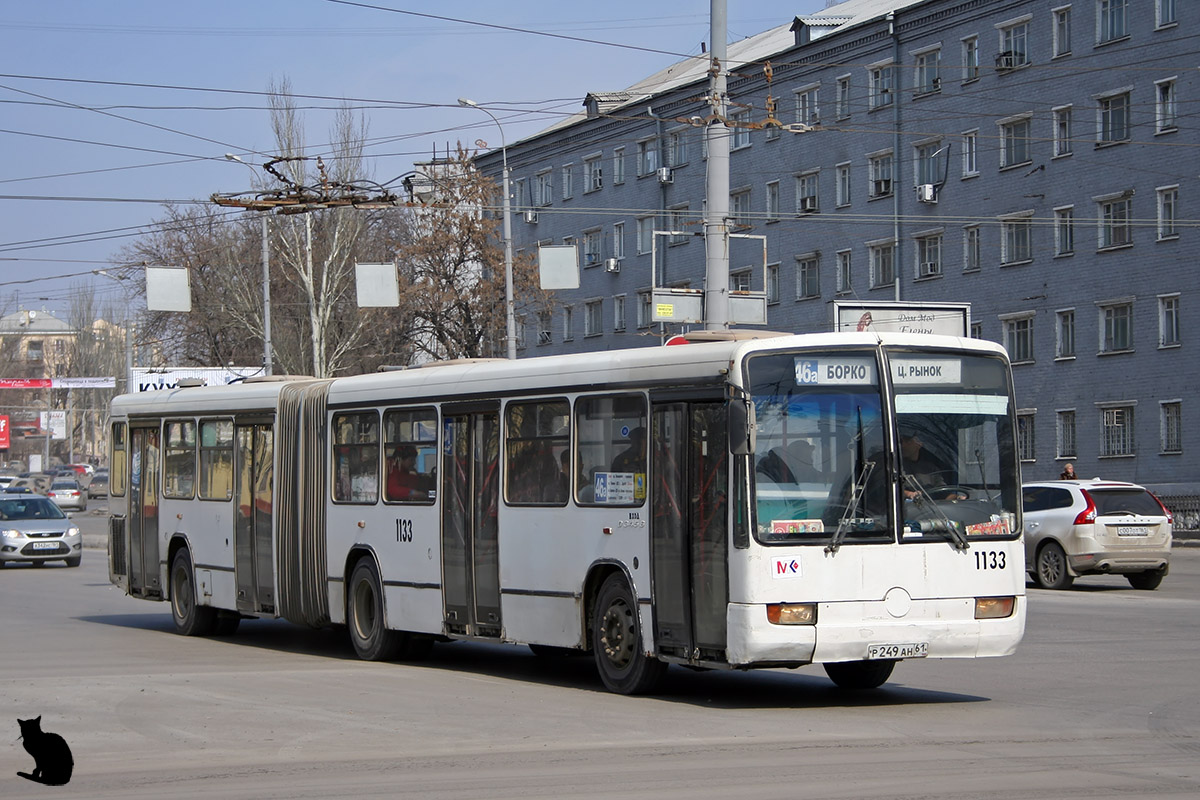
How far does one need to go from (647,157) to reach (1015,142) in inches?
737

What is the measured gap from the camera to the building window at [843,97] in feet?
181

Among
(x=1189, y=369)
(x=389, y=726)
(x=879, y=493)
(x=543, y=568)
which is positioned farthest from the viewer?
(x=1189, y=369)

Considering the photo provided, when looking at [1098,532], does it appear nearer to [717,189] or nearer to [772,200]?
[717,189]

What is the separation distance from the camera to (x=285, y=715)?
11445mm

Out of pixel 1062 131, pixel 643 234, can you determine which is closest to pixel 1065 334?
pixel 1062 131

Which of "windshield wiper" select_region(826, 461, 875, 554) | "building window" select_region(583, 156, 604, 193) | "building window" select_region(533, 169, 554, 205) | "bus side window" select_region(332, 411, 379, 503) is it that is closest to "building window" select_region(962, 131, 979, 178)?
"building window" select_region(583, 156, 604, 193)

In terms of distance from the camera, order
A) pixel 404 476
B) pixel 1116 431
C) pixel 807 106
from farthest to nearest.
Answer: pixel 807 106, pixel 1116 431, pixel 404 476

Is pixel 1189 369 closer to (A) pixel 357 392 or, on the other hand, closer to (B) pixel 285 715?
(A) pixel 357 392

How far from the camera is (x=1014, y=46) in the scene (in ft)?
161

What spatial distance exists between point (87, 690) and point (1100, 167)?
39.0 metres

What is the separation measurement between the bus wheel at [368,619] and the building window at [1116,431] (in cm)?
3404

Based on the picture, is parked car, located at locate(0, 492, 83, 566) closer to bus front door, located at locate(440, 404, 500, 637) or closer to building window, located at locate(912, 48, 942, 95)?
bus front door, located at locate(440, 404, 500, 637)

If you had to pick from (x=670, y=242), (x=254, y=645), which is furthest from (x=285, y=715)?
(x=670, y=242)

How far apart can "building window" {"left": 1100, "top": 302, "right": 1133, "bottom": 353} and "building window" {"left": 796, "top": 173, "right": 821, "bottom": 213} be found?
12669 millimetres
